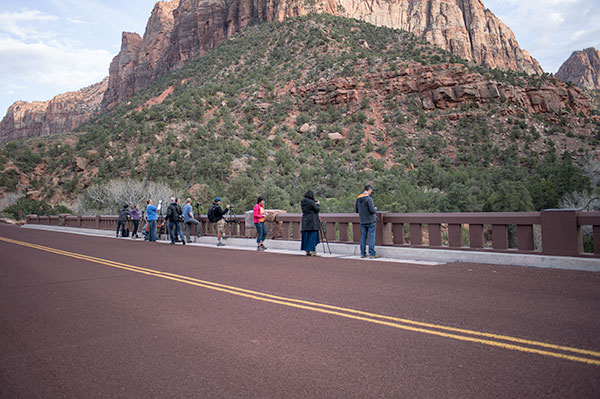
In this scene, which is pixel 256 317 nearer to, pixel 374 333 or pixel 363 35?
pixel 374 333

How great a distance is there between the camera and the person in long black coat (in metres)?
11.6

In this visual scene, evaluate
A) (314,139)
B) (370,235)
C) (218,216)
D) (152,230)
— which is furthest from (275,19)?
(370,235)

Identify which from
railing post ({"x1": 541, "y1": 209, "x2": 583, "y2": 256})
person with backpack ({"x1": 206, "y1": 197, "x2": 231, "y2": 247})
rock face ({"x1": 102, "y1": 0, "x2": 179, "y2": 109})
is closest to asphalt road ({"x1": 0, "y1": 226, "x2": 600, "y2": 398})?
railing post ({"x1": 541, "y1": 209, "x2": 583, "y2": 256})

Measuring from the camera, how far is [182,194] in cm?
4109

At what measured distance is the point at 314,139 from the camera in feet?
170

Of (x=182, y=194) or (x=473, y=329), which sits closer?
(x=473, y=329)

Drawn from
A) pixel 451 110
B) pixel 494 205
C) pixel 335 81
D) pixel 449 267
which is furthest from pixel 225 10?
pixel 449 267

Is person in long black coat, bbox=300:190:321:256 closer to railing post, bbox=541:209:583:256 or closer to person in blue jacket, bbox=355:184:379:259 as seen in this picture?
person in blue jacket, bbox=355:184:379:259

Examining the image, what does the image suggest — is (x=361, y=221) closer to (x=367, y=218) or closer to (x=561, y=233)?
(x=367, y=218)

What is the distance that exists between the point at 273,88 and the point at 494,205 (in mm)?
40055

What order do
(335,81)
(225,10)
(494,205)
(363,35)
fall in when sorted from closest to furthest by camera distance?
(494,205) < (335,81) < (363,35) < (225,10)

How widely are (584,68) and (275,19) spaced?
122 meters

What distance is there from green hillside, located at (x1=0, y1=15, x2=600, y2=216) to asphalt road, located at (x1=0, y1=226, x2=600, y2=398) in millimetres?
22261

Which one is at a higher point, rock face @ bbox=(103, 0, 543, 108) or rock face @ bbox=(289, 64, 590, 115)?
rock face @ bbox=(103, 0, 543, 108)
